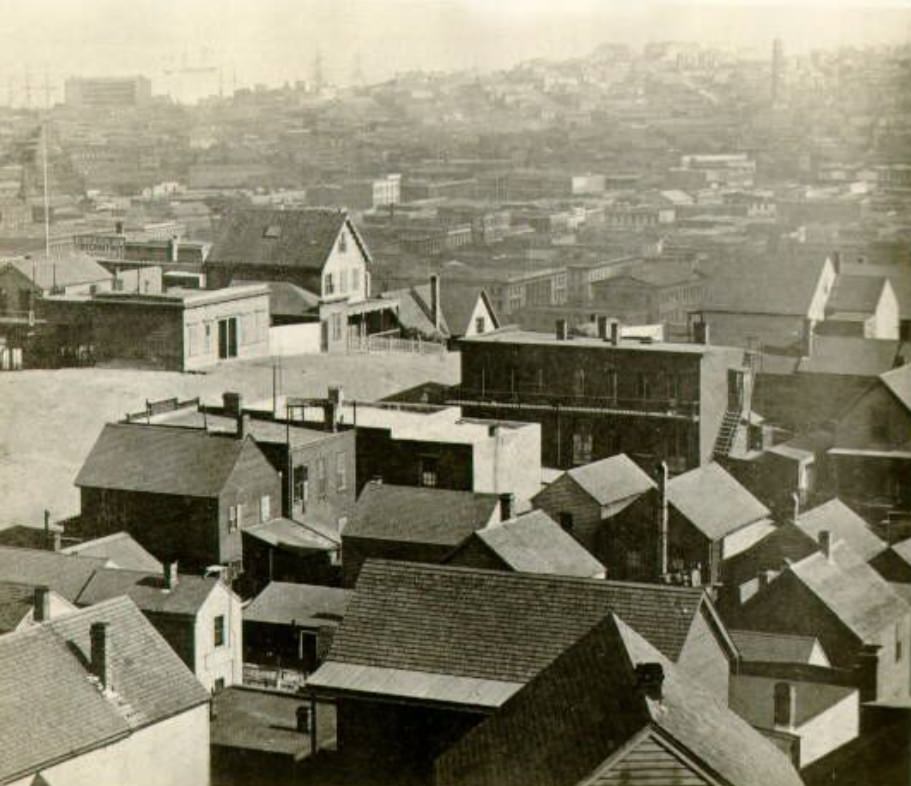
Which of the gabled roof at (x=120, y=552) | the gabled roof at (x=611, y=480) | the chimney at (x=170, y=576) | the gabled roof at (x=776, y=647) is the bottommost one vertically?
the gabled roof at (x=776, y=647)

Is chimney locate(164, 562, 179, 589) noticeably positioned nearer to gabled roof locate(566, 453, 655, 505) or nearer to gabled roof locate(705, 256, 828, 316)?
gabled roof locate(566, 453, 655, 505)

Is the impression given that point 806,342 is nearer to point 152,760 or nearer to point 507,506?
point 507,506

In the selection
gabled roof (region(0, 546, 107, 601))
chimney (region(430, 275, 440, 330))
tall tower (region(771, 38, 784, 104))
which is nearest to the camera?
gabled roof (region(0, 546, 107, 601))

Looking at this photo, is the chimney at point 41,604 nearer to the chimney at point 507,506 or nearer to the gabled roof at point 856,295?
the chimney at point 507,506

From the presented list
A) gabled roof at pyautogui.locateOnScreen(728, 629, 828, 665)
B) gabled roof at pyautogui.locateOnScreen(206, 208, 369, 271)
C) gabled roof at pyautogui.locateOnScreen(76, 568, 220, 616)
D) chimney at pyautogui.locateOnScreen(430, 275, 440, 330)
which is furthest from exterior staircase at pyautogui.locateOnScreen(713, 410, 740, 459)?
gabled roof at pyautogui.locateOnScreen(76, 568, 220, 616)

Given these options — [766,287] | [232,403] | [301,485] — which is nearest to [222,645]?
[301,485]

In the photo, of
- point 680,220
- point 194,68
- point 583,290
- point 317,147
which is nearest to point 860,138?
point 680,220

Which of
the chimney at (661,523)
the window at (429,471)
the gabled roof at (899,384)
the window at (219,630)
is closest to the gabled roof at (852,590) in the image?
the chimney at (661,523)
